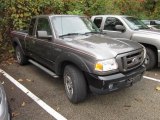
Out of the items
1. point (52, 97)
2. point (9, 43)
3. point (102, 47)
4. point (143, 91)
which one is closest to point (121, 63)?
point (102, 47)

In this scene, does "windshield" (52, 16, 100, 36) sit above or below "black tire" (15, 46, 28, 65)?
above

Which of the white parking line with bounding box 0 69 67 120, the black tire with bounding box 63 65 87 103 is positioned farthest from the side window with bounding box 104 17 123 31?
the white parking line with bounding box 0 69 67 120

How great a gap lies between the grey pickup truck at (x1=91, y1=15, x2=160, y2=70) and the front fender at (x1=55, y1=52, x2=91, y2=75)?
8.55 feet

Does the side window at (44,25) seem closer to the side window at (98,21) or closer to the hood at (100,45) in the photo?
the hood at (100,45)

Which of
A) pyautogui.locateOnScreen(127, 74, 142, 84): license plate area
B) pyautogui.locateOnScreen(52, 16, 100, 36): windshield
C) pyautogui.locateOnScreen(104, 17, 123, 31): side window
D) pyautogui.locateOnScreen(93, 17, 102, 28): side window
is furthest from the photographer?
pyautogui.locateOnScreen(93, 17, 102, 28): side window

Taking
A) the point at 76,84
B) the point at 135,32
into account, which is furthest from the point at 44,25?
the point at 135,32

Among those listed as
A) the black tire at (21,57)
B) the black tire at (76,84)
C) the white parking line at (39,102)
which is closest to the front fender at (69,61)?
the black tire at (76,84)

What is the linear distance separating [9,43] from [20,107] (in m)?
5.28

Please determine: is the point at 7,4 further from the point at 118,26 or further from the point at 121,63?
the point at 121,63

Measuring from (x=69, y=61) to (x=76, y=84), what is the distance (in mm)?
542

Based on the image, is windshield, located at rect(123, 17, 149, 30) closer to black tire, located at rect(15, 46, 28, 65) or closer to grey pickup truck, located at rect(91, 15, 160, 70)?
grey pickup truck, located at rect(91, 15, 160, 70)

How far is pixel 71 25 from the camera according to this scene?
5641 mm

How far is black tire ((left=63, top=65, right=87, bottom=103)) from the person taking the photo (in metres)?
4.52

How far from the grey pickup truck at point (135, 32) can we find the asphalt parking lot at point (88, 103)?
3.45ft
